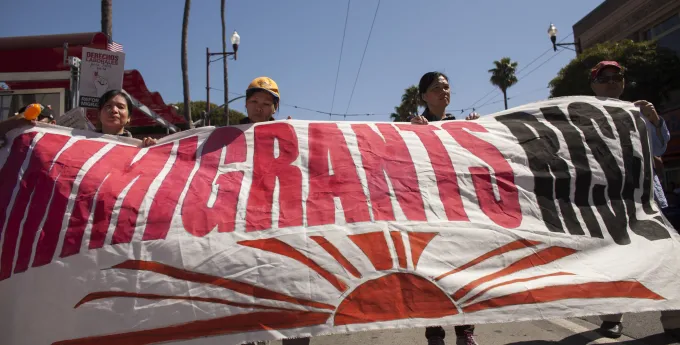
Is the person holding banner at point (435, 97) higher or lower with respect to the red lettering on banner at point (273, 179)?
higher

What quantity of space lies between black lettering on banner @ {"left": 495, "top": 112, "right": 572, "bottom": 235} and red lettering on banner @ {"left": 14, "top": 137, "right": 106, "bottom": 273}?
2893mm

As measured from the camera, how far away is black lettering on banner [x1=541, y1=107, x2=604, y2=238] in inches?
119

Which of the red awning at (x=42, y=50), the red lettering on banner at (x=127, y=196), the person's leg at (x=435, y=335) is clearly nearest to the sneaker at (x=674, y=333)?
the person's leg at (x=435, y=335)

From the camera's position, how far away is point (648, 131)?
3.46m

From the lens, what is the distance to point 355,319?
235 cm

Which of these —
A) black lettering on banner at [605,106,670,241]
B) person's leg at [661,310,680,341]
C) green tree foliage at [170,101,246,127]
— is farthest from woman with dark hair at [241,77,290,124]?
green tree foliage at [170,101,246,127]

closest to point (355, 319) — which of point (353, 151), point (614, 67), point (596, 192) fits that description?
point (353, 151)

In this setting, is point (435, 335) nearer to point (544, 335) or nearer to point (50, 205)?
point (544, 335)

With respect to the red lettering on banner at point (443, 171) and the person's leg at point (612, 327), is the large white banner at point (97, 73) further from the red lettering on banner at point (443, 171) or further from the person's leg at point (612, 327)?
the person's leg at point (612, 327)

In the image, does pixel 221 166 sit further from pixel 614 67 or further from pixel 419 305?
pixel 614 67

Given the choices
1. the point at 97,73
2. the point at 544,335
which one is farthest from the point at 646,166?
the point at 97,73

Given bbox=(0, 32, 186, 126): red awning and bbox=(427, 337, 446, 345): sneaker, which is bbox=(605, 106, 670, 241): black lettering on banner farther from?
bbox=(0, 32, 186, 126): red awning

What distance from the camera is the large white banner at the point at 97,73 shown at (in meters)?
5.35

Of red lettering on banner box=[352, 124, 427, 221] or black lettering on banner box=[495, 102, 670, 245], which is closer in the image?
red lettering on banner box=[352, 124, 427, 221]
